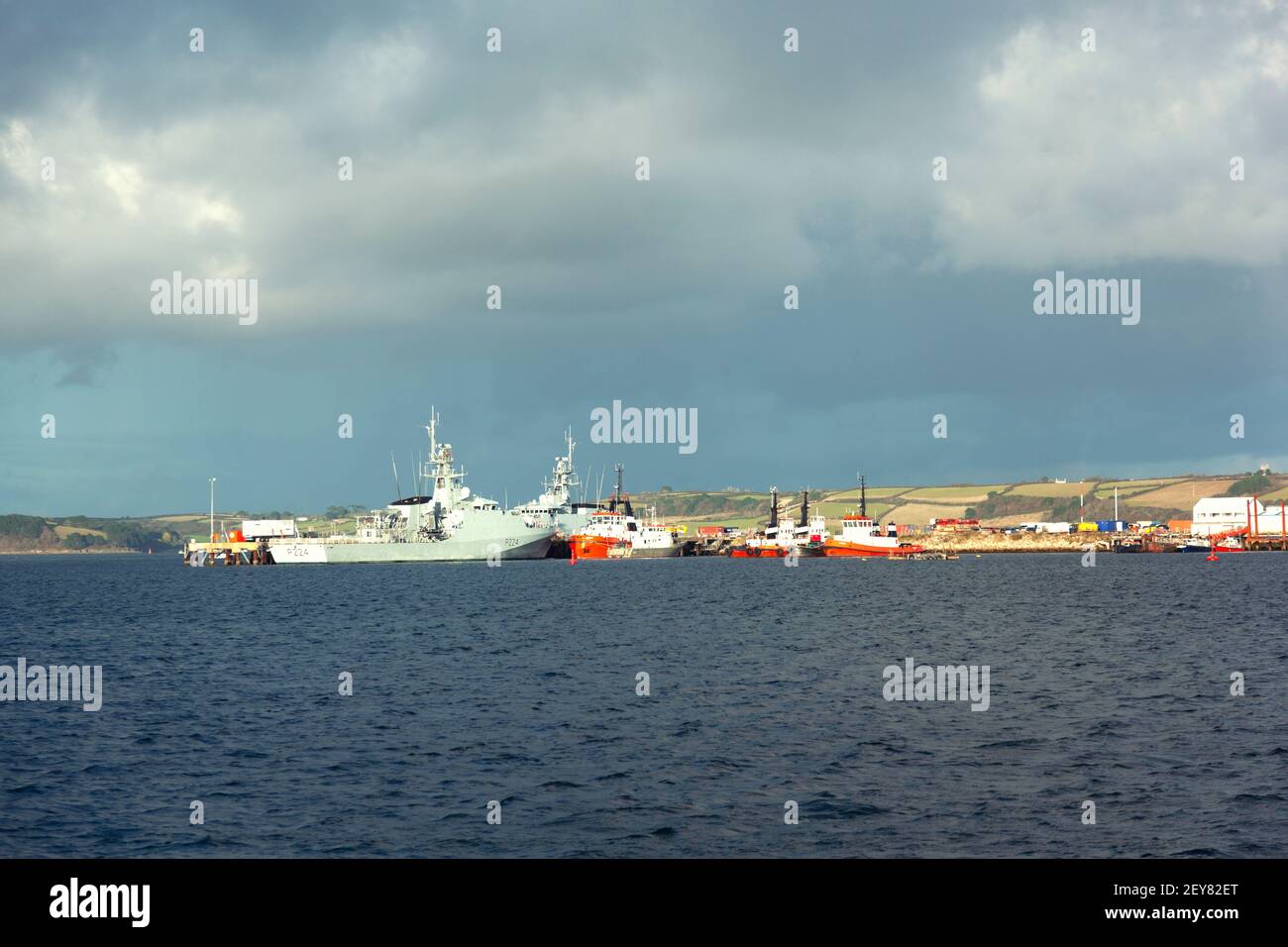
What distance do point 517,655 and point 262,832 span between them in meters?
33.8

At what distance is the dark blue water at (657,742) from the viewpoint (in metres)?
24.3

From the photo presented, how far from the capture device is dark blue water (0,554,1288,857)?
958 inches

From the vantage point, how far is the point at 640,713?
39.5 metres

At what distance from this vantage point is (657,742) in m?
34.2

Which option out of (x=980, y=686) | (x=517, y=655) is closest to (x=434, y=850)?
(x=980, y=686)

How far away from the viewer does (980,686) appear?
45156 mm

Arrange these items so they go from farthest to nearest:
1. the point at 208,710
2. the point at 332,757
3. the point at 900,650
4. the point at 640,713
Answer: the point at 900,650 < the point at 208,710 < the point at 640,713 < the point at 332,757

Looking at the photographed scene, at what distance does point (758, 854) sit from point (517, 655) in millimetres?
37085

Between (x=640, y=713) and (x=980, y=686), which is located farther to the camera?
(x=980, y=686)
